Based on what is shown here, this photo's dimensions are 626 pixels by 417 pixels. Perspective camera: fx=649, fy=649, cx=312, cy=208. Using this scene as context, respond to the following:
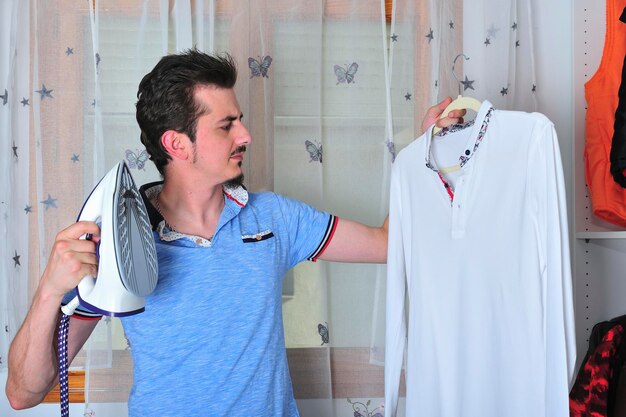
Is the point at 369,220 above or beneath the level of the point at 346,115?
beneath

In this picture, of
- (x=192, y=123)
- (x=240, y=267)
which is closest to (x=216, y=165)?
(x=192, y=123)

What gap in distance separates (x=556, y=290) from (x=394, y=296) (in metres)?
0.39

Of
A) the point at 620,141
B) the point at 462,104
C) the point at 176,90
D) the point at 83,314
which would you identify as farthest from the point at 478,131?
the point at 83,314

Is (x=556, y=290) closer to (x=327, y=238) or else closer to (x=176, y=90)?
(x=327, y=238)

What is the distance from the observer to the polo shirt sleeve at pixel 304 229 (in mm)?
1460

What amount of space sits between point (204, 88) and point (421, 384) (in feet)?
2.53

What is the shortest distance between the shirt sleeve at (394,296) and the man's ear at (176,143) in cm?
45

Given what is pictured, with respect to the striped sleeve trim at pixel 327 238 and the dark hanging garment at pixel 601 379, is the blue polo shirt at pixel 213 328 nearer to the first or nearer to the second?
the striped sleeve trim at pixel 327 238

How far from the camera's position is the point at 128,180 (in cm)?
111

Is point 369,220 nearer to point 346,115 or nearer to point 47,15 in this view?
point 346,115

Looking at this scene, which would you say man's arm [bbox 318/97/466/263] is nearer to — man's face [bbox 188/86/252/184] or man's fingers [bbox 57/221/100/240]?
man's face [bbox 188/86/252/184]

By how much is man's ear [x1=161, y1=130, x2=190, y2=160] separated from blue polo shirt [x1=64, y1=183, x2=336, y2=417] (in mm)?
129

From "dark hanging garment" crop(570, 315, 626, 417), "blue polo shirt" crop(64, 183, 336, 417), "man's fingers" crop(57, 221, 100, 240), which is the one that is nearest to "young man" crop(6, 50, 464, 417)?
"blue polo shirt" crop(64, 183, 336, 417)

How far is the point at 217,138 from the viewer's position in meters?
1.36
